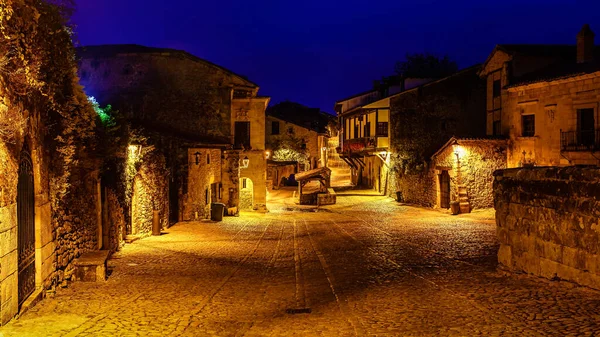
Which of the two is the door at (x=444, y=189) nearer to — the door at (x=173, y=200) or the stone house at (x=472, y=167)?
the stone house at (x=472, y=167)

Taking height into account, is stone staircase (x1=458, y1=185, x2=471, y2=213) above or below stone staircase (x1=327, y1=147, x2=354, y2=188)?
below

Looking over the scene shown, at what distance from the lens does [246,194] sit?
1428 inches

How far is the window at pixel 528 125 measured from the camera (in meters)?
27.5

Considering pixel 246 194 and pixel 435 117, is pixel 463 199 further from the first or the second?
pixel 246 194

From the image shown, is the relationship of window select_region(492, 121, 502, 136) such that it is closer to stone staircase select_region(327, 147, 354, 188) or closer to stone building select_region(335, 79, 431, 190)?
stone building select_region(335, 79, 431, 190)

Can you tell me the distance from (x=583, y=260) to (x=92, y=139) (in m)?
10.7

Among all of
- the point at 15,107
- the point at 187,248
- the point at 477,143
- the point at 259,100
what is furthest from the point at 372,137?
the point at 15,107

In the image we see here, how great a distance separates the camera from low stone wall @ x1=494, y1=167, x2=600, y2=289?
28.3 feet

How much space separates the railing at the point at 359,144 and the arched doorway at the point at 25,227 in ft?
109

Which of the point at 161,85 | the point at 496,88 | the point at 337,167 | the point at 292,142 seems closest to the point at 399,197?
the point at 496,88

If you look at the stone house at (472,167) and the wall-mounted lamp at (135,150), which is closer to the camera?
the wall-mounted lamp at (135,150)

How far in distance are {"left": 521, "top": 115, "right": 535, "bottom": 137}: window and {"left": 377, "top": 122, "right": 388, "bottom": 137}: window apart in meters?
13.1

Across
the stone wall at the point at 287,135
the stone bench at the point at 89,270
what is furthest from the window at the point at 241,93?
the stone bench at the point at 89,270

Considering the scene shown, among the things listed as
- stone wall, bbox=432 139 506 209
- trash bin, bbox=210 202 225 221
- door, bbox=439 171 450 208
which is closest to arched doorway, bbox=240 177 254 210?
trash bin, bbox=210 202 225 221
